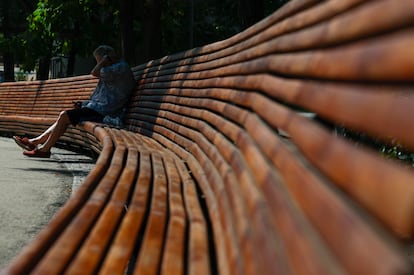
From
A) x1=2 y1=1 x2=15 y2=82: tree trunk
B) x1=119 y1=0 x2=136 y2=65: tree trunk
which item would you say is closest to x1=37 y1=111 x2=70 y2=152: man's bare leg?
x1=119 y1=0 x2=136 y2=65: tree trunk

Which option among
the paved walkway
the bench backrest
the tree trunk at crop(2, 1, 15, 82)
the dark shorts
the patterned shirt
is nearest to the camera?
the bench backrest

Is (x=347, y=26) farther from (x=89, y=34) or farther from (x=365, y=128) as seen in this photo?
(x=89, y=34)

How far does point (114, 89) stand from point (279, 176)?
7.16 meters

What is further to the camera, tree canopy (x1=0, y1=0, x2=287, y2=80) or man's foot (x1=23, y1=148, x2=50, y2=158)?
tree canopy (x1=0, y1=0, x2=287, y2=80)

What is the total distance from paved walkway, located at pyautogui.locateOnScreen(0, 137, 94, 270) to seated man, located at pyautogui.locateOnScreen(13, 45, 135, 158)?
1.86 ft

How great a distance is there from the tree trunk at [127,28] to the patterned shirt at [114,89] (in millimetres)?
5701

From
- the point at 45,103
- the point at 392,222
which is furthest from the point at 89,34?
the point at 392,222

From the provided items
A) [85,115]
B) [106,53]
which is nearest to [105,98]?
[85,115]

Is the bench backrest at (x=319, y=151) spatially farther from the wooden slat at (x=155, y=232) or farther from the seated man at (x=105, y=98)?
the seated man at (x=105, y=98)

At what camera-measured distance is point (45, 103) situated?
46.1ft

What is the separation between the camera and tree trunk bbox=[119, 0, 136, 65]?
14617 mm

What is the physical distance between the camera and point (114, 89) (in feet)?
29.6

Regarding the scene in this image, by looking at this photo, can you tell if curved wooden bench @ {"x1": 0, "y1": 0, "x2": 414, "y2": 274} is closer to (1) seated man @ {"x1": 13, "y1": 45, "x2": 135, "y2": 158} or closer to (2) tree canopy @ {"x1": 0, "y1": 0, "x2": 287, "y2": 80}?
(1) seated man @ {"x1": 13, "y1": 45, "x2": 135, "y2": 158}

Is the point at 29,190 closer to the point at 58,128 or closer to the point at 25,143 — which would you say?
the point at 58,128
